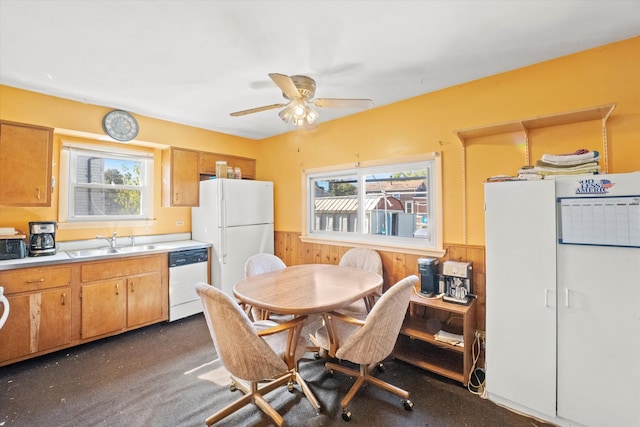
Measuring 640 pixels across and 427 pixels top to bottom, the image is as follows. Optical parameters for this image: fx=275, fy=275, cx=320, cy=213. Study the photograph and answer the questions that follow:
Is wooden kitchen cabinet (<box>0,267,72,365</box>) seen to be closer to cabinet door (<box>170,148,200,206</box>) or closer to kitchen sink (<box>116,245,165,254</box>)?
kitchen sink (<box>116,245,165,254</box>)

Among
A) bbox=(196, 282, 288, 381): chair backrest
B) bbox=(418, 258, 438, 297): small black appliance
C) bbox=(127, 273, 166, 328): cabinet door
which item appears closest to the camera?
bbox=(196, 282, 288, 381): chair backrest

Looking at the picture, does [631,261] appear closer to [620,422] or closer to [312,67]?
[620,422]

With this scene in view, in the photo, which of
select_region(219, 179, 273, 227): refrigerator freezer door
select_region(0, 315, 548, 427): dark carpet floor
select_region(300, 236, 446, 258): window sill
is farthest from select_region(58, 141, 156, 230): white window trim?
select_region(300, 236, 446, 258): window sill

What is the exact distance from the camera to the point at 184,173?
374cm

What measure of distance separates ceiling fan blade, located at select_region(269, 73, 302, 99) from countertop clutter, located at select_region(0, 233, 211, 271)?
2417 millimetres

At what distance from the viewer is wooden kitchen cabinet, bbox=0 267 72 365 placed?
2359 millimetres

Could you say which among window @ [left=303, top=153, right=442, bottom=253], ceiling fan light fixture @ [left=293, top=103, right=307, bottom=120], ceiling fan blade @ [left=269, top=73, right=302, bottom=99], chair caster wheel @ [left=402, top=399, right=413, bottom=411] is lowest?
chair caster wheel @ [left=402, top=399, right=413, bottom=411]

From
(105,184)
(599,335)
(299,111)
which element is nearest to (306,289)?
(299,111)

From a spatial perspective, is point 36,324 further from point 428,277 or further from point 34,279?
point 428,277

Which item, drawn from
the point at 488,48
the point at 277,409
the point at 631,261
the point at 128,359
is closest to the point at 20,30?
the point at 128,359

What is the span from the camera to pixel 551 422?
1781 millimetres

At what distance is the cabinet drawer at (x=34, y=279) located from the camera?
235 centimetres

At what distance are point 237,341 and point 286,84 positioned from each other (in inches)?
63.0

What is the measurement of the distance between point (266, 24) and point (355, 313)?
228 cm
